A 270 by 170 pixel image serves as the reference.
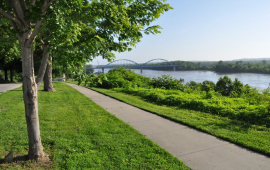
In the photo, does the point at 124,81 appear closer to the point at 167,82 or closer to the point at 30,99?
the point at 167,82

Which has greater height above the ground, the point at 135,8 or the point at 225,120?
the point at 135,8

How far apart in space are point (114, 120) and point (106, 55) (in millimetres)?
3035

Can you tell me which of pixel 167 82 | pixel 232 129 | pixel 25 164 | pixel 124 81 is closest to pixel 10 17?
pixel 25 164

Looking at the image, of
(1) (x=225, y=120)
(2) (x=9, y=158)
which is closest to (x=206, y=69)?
(1) (x=225, y=120)

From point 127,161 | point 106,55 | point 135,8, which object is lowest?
point 127,161

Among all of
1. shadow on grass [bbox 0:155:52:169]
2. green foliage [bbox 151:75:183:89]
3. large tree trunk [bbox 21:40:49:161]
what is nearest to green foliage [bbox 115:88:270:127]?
green foliage [bbox 151:75:183:89]

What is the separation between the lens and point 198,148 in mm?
4156

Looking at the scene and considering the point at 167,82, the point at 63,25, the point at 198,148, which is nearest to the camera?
the point at 63,25

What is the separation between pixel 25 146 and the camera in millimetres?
4277

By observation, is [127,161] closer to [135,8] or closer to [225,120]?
[135,8]

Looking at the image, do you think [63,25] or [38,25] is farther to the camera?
[38,25]

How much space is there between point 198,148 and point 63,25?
3485 millimetres

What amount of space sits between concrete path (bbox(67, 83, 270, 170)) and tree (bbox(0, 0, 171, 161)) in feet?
7.69

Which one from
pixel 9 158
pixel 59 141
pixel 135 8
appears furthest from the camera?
pixel 59 141
